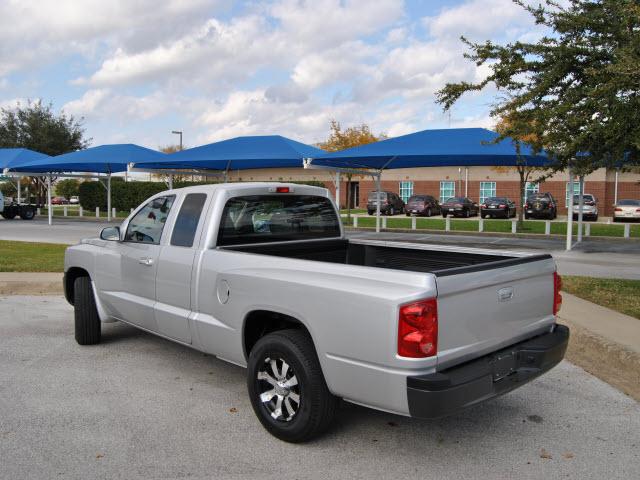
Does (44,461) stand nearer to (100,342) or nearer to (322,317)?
(322,317)

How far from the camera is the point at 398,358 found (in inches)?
127

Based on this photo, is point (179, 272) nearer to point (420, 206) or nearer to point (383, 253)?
point (383, 253)

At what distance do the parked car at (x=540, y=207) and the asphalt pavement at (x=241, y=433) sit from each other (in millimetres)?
32609

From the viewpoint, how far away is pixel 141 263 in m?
5.25

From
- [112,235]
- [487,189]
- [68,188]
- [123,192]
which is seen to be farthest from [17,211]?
[68,188]

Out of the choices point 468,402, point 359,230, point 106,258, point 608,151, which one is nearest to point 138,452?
point 468,402

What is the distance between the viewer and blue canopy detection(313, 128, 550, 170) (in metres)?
19.5

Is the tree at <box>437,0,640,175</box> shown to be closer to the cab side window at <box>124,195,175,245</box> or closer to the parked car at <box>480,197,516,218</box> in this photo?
the cab side window at <box>124,195,175,245</box>

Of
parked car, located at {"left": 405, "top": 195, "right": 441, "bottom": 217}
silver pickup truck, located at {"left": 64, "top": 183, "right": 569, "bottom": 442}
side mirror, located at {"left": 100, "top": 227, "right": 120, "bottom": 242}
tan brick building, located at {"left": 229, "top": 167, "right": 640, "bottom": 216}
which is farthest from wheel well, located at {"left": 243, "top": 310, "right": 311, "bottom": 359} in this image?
tan brick building, located at {"left": 229, "top": 167, "right": 640, "bottom": 216}

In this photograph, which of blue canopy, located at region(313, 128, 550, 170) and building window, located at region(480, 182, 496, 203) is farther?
building window, located at region(480, 182, 496, 203)

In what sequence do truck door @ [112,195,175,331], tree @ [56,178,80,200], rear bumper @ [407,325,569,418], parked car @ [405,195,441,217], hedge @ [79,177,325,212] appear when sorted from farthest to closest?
tree @ [56,178,80,200], hedge @ [79,177,325,212], parked car @ [405,195,441,217], truck door @ [112,195,175,331], rear bumper @ [407,325,569,418]

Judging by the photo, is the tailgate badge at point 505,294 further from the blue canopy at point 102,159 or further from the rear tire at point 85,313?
the blue canopy at point 102,159

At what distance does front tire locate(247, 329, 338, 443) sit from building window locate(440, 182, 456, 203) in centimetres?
4787

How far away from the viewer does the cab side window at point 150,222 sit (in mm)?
5238
